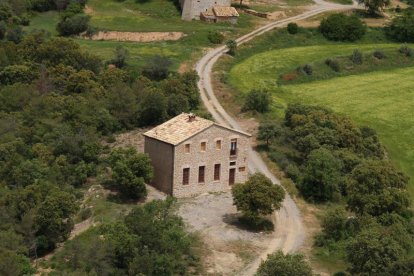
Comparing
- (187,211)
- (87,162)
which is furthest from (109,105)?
(187,211)

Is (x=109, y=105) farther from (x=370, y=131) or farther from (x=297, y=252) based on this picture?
(x=297, y=252)

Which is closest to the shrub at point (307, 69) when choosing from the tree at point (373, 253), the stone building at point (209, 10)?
the stone building at point (209, 10)

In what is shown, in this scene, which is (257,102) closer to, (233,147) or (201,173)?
(233,147)

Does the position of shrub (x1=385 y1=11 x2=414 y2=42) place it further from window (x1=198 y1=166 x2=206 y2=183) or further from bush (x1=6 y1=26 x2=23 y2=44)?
window (x1=198 y1=166 x2=206 y2=183)

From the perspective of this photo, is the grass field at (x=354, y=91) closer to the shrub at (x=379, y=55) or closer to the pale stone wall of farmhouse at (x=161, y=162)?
the shrub at (x=379, y=55)

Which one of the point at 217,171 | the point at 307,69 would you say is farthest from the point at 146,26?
the point at 217,171

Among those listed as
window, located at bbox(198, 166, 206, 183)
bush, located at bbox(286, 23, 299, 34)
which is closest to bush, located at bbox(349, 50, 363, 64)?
bush, located at bbox(286, 23, 299, 34)
